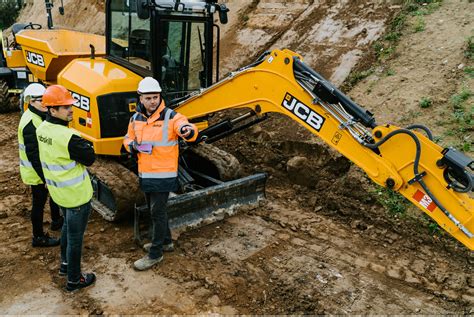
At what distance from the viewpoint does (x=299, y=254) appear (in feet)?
16.1

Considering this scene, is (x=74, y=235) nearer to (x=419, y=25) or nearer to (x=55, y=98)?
(x=55, y=98)

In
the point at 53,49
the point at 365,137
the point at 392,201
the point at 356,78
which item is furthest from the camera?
the point at 356,78

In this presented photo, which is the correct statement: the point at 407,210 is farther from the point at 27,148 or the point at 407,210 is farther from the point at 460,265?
the point at 27,148

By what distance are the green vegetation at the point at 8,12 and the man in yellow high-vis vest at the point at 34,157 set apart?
21335 mm

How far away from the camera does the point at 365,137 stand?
397 centimetres

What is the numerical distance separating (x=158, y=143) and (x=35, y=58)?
4.63m

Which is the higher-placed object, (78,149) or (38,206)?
(78,149)

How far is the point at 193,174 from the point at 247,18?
691 cm

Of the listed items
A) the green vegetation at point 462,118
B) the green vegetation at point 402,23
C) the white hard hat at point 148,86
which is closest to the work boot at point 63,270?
the white hard hat at point 148,86

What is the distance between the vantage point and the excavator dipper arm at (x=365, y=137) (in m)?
3.54

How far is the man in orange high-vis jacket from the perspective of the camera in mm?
4246

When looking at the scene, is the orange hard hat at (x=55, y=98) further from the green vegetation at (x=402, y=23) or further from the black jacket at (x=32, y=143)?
the green vegetation at (x=402, y=23)

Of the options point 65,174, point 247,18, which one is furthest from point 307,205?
point 247,18

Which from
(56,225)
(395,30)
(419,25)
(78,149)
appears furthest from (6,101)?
(419,25)
